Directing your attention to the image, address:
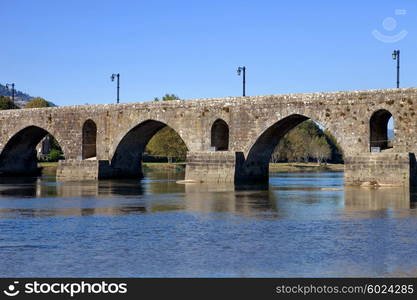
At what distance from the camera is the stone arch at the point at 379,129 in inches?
1702

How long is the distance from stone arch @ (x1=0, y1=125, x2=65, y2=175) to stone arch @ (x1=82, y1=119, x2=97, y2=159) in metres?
6.20

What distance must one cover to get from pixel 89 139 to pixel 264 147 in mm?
16278

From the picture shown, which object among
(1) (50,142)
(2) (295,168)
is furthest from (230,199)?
(1) (50,142)

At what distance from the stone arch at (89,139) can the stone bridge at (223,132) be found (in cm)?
8

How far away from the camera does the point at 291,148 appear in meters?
121

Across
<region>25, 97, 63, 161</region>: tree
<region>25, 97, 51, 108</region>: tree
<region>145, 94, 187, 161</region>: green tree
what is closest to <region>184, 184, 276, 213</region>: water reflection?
<region>145, 94, 187, 161</region>: green tree

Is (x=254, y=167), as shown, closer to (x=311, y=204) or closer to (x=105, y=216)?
(x=311, y=204)

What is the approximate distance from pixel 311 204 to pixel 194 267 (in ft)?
53.5

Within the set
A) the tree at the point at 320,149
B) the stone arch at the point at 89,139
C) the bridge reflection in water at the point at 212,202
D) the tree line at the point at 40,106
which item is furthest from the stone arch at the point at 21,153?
the tree at the point at 320,149

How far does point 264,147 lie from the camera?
4953 cm

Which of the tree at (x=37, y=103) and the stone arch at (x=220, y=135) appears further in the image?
the tree at (x=37, y=103)

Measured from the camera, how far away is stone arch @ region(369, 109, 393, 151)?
142ft

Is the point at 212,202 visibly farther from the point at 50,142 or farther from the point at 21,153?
the point at 50,142

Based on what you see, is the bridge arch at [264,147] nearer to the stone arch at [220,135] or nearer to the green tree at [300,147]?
the stone arch at [220,135]
